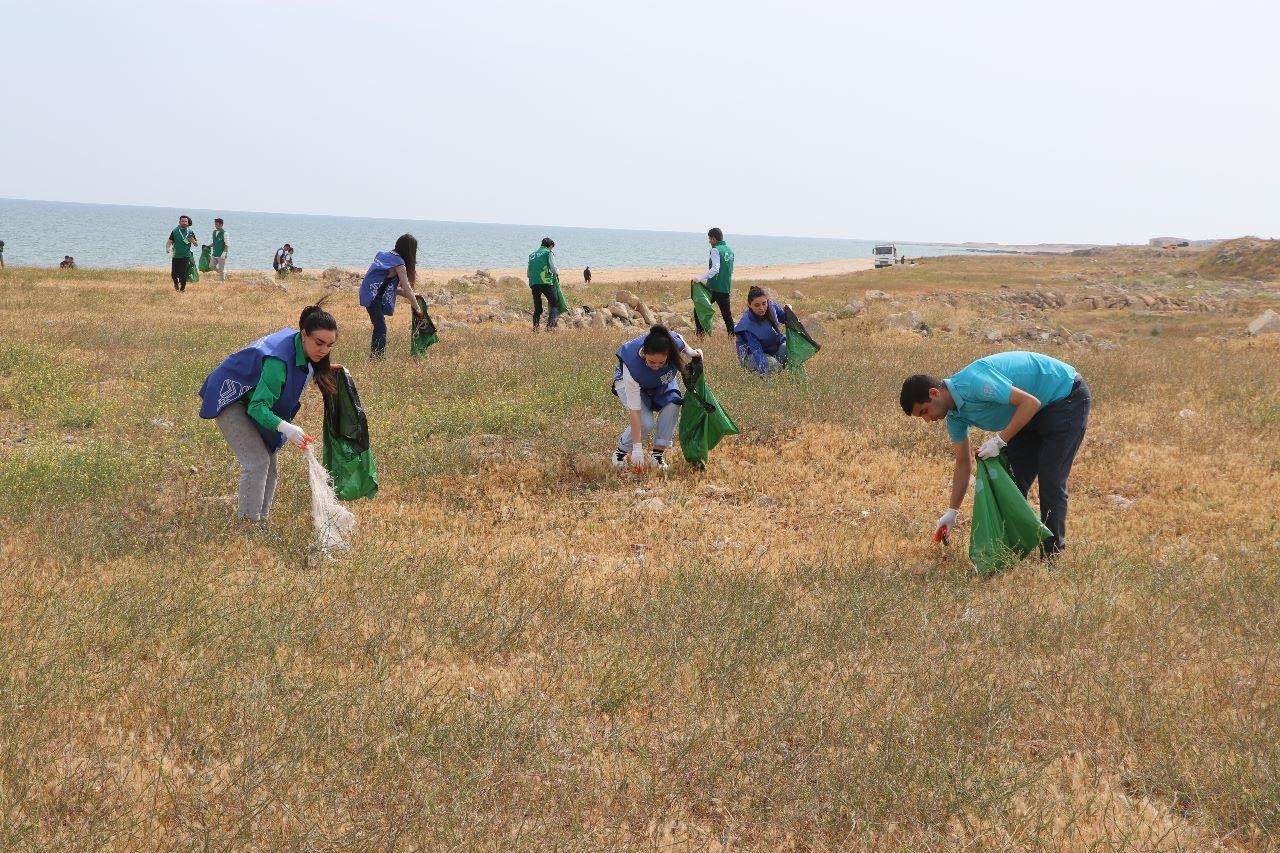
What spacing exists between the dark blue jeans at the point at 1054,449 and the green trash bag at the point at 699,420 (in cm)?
236

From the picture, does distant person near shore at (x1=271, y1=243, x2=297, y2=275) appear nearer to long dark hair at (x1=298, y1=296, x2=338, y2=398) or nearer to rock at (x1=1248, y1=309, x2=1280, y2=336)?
long dark hair at (x1=298, y1=296, x2=338, y2=398)

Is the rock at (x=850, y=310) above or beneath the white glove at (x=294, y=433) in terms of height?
above

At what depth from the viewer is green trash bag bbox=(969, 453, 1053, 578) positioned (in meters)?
5.33

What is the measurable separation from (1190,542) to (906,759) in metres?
3.92

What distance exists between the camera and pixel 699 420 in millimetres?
7535

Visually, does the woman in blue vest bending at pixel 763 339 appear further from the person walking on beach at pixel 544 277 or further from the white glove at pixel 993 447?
the white glove at pixel 993 447

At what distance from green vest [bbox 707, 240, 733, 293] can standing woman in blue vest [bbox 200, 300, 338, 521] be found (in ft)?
28.2

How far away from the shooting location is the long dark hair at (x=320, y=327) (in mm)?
5129

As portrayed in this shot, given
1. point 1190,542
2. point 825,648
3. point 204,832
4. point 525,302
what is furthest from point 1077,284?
point 204,832

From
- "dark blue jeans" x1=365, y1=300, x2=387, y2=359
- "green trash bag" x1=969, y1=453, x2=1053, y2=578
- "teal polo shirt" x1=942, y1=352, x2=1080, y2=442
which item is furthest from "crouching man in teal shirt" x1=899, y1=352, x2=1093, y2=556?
"dark blue jeans" x1=365, y1=300, x2=387, y2=359

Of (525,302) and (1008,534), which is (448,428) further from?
(525,302)

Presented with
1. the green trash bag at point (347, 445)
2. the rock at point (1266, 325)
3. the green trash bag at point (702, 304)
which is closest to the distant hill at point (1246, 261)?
the rock at point (1266, 325)

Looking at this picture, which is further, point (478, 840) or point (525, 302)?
point (525, 302)

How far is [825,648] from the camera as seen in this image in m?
4.31
